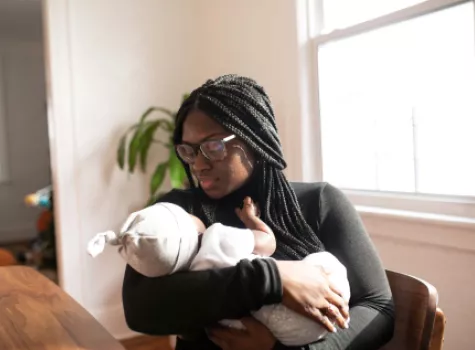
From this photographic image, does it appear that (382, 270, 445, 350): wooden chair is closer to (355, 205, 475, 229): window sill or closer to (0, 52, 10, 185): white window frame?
(355, 205, 475, 229): window sill

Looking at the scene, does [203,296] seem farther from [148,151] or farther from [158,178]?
[148,151]

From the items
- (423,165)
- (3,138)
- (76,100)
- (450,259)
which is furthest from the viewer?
(3,138)

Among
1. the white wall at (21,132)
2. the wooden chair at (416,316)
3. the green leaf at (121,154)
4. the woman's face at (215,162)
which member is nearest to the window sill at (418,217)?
the wooden chair at (416,316)

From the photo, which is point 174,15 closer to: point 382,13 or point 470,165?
point 382,13

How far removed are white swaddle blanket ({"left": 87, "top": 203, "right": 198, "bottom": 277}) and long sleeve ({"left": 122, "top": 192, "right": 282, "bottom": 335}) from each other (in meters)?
0.04

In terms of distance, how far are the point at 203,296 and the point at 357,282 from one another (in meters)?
0.34

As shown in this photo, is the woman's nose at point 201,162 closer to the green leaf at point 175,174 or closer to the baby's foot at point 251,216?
the baby's foot at point 251,216

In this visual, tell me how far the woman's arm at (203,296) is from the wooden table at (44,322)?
→ 89mm

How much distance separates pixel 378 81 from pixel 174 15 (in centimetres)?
141

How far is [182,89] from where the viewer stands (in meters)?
2.88

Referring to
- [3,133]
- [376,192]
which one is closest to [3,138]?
[3,133]

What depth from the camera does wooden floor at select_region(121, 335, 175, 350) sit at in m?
2.58

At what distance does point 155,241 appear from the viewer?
2.47 ft

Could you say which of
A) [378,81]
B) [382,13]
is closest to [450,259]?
[378,81]
